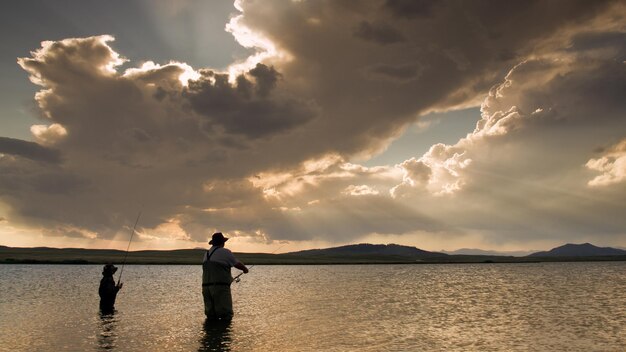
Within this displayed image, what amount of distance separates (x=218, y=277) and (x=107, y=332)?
4.18 m

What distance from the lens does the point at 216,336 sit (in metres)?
17.1

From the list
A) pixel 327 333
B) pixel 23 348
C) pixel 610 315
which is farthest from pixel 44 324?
pixel 610 315

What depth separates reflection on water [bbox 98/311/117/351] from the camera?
15.4m

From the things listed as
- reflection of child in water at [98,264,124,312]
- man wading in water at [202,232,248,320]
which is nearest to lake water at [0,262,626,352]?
reflection of child in water at [98,264,124,312]

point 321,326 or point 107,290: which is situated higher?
point 107,290

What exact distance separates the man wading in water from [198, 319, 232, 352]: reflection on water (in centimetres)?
37

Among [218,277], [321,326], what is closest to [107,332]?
[218,277]

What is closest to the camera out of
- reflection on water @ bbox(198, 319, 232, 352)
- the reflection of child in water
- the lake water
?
reflection on water @ bbox(198, 319, 232, 352)

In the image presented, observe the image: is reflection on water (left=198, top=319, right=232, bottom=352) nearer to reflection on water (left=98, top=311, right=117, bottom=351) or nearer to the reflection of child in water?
reflection on water (left=98, top=311, right=117, bottom=351)

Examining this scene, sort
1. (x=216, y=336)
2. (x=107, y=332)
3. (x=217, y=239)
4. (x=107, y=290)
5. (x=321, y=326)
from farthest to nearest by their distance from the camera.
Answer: (x=107, y=290)
(x=217, y=239)
(x=321, y=326)
(x=107, y=332)
(x=216, y=336)

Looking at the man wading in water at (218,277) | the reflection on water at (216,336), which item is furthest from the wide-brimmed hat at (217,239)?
the reflection on water at (216,336)

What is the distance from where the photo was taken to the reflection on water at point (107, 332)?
15.4m

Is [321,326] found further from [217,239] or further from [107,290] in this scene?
[107,290]

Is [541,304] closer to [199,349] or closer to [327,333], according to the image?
[327,333]
